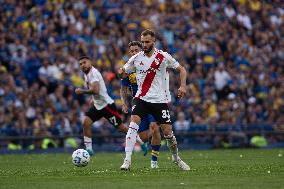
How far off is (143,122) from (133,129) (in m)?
4.82

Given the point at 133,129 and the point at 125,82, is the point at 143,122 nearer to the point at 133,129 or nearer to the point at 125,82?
the point at 125,82

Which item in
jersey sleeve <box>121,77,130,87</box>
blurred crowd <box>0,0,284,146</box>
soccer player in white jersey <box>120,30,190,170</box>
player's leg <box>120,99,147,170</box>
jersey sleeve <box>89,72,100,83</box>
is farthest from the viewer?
blurred crowd <box>0,0,284,146</box>

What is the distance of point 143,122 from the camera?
21328 mm

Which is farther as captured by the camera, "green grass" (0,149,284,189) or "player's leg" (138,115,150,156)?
"player's leg" (138,115,150,156)

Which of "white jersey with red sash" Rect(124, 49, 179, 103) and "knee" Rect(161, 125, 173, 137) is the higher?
"white jersey with red sash" Rect(124, 49, 179, 103)

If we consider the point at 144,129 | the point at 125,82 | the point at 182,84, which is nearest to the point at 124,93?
the point at 125,82

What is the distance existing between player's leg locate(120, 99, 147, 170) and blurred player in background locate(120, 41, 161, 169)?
1177mm

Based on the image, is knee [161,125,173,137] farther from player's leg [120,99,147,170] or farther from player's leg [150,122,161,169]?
player's leg [150,122,161,169]

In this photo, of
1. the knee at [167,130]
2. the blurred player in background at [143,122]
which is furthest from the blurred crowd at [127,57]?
the knee at [167,130]

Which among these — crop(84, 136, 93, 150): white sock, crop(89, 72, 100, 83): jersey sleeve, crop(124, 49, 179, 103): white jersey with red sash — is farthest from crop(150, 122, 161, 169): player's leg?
crop(84, 136, 93, 150): white sock

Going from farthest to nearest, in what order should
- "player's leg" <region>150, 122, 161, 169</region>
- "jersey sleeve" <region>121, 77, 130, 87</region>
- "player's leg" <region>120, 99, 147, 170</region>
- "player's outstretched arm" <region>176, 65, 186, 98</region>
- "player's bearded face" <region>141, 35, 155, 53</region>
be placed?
"jersey sleeve" <region>121, 77, 130, 87</region> → "player's leg" <region>150, 122, 161, 169</region> → "player's bearded face" <region>141, 35, 155, 53</region> → "player's leg" <region>120, 99, 147, 170</region> → "player's outstretched arm" <region>176, 65, 186, 98</region>

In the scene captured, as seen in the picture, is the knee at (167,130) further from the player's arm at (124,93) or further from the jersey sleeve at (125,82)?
the jersey sleeve at (125,82)

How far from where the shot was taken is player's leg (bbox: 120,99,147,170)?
53.7ft

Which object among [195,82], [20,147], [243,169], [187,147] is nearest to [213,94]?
[195,82]
